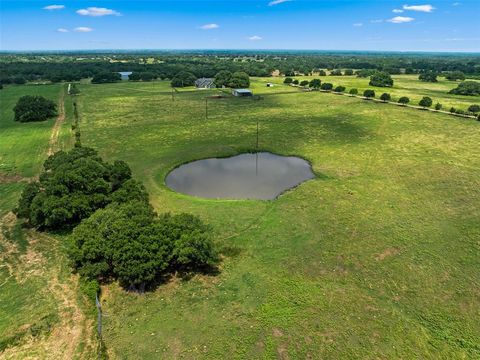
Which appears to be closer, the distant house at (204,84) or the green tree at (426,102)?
the green tree at (426,102)

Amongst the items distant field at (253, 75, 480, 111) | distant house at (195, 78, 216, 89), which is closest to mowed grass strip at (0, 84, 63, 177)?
distant house at (195, 78, 216, 89)

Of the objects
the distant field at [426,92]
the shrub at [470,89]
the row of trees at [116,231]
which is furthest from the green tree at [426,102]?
the row of trees at [116,231]

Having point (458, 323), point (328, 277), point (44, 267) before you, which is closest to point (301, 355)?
point (328, 277)

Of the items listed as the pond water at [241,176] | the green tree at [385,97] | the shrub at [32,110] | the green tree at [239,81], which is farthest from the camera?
the green tree at [239,81]

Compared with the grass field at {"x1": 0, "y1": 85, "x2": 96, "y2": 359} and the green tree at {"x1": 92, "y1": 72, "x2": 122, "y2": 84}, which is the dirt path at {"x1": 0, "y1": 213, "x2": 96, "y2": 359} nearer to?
the grass field at {"x1": 0, "y1": 85, "x2": 96, "y2": 359}

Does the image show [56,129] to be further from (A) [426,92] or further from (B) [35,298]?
(A) [426,92]

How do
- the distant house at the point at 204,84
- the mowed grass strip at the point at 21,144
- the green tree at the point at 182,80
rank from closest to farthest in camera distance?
1. the mowed grass strip at the point at 21,144
2. the distant house at the point at 204,84
3. the green tree at the point at 182,80

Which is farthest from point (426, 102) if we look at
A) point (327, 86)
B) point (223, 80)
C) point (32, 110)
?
point (32, 110)

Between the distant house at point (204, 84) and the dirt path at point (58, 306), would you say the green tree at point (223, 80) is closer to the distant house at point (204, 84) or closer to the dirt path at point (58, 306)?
the distant house at point (204, 84)
